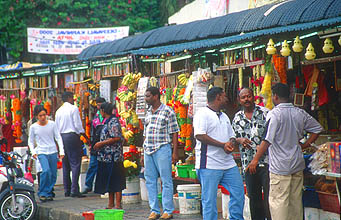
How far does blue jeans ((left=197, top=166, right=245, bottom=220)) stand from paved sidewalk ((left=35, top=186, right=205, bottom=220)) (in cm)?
182

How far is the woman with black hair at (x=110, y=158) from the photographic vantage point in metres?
9.87

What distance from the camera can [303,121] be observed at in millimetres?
7148

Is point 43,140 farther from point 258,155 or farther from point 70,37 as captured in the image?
point 70,37

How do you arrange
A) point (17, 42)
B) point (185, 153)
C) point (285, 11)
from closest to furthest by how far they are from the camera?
point (285, 11), point (185, 153), point (17, 42)

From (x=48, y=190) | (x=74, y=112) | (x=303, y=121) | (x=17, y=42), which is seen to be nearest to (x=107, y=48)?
(x=74, y=112)

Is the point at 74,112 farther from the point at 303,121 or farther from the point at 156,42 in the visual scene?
the point at 303,121

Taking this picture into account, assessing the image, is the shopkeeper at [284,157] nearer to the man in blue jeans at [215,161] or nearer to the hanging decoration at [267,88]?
the man in blue jeans at [215,161]

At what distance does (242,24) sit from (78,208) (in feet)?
14.2

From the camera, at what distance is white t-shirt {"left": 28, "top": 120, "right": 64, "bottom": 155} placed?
38.9ft

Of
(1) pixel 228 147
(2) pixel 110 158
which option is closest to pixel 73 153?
(2) pixel 110 158

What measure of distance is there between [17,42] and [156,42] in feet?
48.1

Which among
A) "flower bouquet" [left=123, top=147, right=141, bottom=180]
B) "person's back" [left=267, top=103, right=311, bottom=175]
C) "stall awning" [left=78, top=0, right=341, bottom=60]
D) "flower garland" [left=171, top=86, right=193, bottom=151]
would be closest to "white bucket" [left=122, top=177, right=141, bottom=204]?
"flower bouquet" [left=123, top=147, right=141, bottom=180]

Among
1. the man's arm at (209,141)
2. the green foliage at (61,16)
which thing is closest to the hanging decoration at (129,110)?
the man's arm at (209,141)

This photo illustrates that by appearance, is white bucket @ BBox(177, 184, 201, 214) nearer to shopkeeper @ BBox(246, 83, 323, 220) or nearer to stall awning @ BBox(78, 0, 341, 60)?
stall awning @ BBox(78, 0, 341, 60)
